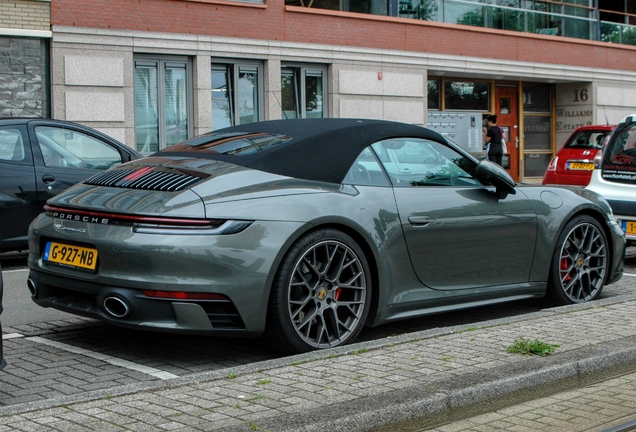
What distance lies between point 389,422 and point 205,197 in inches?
68.2

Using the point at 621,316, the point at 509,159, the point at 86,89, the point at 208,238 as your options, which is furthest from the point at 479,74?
the point at 208,238

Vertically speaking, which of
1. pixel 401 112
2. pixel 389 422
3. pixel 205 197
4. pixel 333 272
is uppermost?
pixel 401 112

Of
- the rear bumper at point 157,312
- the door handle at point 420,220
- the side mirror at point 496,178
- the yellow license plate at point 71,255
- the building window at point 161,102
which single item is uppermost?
the building window at point 161,102

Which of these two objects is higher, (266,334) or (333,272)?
(333,272)

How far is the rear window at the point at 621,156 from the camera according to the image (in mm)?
10164

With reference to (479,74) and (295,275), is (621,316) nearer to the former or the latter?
(295,275)

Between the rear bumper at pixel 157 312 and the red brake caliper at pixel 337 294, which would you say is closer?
the rear bumper at pixel 157 312

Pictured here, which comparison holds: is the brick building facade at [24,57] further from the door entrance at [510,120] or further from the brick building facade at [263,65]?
the door entrance at [510,120]

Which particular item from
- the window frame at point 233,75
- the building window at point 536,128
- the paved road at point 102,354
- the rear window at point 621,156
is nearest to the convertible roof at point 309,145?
the paved road at point 102,354

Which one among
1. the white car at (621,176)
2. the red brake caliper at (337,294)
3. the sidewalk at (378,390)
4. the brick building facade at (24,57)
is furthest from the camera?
the brick building facade at (24,57)

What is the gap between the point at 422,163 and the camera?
629 centimetres

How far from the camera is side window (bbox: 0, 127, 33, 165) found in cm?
984

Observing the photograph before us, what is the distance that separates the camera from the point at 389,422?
13.2 feet

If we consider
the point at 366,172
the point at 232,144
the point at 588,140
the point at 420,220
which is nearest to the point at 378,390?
the point at 420,220
